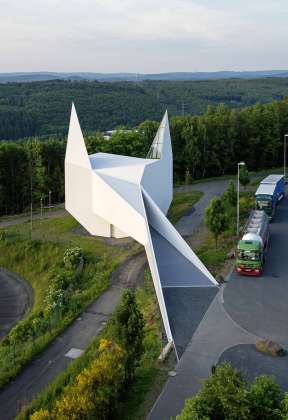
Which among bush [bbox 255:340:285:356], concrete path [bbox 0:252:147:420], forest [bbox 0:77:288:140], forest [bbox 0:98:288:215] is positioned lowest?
concrete path [bbox 0:252:147:420]

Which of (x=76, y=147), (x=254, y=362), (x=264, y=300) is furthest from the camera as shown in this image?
(x=76, y=147)

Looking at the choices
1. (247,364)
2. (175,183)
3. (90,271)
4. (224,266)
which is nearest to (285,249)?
(224,266)

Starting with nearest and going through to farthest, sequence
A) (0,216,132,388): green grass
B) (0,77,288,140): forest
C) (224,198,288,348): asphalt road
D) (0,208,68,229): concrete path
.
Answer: (0,216,132,388): green grass < (224,198,288,348): asphalt road < (0,208,68,229): concrete path < (0,77,288,140): forest

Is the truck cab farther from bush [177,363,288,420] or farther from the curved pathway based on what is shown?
bush [177,363,288,420]

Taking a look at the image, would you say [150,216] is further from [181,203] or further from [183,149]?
[183,149]

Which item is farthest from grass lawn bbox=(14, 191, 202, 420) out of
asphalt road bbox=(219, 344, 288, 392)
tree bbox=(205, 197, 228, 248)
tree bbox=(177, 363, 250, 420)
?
tree bbox=(205, 197, 228, 248)

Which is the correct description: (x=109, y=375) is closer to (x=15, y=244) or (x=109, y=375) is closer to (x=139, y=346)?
(x=139, y=346)

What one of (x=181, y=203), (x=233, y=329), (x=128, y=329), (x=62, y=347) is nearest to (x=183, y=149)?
(x=181, y=203)

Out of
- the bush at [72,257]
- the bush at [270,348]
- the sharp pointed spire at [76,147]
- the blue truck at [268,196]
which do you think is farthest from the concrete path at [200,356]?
the sharp pointed spire at [76,147]
